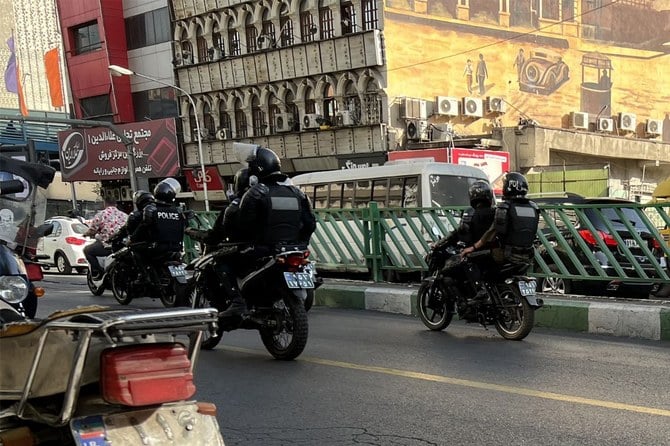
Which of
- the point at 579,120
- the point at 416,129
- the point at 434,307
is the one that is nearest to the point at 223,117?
the point at 416,129

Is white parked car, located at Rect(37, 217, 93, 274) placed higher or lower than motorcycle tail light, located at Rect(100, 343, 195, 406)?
lower

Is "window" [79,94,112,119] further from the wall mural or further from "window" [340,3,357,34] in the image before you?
the wall mural

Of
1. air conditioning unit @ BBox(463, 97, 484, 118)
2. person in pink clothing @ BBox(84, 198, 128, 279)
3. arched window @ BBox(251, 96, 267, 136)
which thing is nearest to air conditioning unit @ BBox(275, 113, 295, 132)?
arched window @ BBox(251, 96, 267, 136)

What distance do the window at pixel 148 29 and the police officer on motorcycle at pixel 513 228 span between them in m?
32.3

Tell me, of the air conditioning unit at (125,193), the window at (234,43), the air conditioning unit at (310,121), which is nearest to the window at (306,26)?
the air conditioning unit at (310,121)

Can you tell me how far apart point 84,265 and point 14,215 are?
15257mm

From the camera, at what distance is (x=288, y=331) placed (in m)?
6.48

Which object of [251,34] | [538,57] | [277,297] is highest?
[251,34]

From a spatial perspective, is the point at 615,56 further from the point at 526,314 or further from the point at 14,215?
the point at 14,215

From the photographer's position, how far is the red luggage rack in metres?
2.67

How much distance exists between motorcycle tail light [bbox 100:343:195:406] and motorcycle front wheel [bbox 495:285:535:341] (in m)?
5.03

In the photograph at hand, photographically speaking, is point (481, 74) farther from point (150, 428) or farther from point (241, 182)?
point (150, 428)

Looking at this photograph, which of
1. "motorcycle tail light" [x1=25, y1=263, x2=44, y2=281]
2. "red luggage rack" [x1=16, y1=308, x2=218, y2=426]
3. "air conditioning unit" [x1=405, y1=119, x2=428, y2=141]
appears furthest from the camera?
"air conditioning unit" [x1=405, y1=119, x2=428, y2=141]

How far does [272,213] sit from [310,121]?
24830 millimetres
